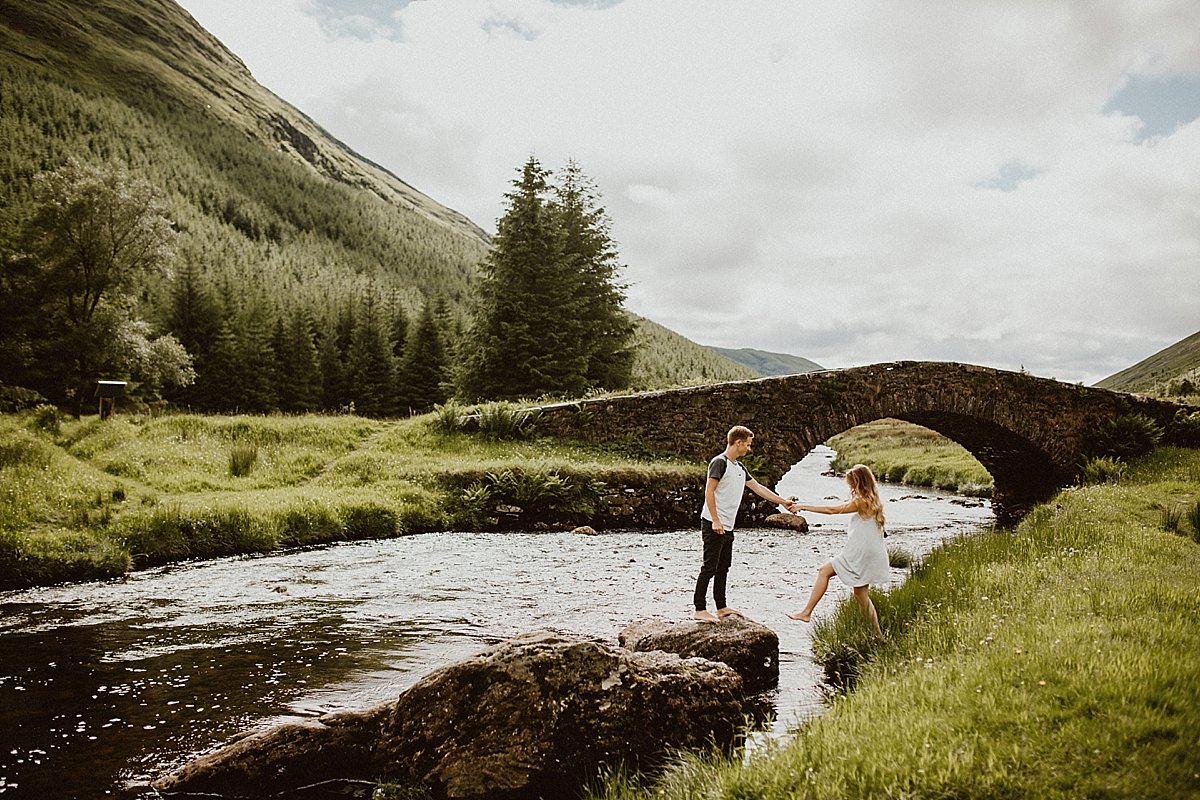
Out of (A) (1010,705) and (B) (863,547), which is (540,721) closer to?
(A) (1010,705)

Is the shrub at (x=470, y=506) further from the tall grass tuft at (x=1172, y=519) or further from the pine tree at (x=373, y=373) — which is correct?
the pine tree at (x=373, y=373)

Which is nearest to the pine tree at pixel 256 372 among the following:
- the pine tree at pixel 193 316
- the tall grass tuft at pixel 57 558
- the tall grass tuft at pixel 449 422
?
the pine tree at pixel 193 316

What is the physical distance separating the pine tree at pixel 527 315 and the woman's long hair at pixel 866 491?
23799 millimetres

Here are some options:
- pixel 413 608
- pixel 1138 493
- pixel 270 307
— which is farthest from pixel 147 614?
pixel 270 307

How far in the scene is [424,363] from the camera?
196ft

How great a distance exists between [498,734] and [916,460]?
149 feet

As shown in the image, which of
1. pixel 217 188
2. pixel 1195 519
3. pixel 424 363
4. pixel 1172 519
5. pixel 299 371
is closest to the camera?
pixel 1195 519

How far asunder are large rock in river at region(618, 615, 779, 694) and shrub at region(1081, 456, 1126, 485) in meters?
18.3

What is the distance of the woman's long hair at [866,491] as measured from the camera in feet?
28.1

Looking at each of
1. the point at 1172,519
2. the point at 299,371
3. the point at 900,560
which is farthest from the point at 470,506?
the point at 299,371

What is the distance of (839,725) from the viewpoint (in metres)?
4.95

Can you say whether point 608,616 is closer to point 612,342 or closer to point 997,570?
point 997,570

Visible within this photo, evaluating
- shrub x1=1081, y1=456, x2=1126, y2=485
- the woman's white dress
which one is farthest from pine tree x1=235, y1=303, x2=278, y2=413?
the woman's white dress

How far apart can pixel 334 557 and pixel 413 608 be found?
14.0ft
